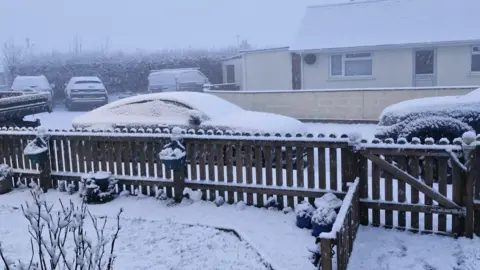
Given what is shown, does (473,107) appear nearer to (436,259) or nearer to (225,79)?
(436,259)

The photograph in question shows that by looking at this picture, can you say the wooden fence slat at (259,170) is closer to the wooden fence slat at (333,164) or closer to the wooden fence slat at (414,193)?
the wooden fence slat at (333,164)

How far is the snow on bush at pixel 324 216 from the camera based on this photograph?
5336 mm

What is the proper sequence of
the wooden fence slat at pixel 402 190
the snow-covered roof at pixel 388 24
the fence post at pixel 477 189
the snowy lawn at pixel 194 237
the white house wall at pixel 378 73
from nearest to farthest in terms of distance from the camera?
the snowy lawn at pixel 194 237 → the fence post at pixel 477 189 → the wooden fence slat at pixel 402 190 → the snow-covered roof at pixel 388 24 → the white house wall at pixel 378 73

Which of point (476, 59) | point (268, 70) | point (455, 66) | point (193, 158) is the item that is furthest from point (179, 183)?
point (268, 70)

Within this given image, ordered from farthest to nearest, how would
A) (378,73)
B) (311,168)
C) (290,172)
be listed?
(378,73)
(290,172)
(311,168)

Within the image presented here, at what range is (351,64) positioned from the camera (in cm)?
2011

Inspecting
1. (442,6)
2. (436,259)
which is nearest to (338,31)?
(442,6)

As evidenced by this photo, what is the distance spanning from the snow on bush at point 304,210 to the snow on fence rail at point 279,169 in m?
0.37

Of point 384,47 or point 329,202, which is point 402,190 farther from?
point 384,47

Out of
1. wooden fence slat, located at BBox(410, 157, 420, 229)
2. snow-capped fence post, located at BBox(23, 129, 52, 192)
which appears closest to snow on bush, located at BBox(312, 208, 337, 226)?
wooden fence slat, located at BBox(410, 157, 420, 229)

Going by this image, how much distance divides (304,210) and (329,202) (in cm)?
34

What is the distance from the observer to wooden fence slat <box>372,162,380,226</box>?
5848 millimetres

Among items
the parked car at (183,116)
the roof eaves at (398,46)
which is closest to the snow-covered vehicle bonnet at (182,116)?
the parked car at (183,116)

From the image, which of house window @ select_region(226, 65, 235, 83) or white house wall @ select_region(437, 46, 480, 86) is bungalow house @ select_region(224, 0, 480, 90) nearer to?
white house wall @ select_region(437, 46, 480, 86)
